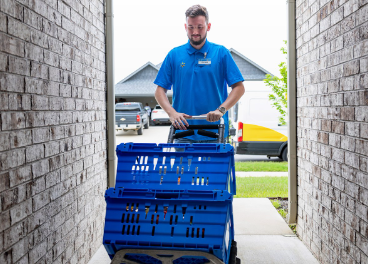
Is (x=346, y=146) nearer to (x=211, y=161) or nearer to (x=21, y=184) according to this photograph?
(x=211, y=161)

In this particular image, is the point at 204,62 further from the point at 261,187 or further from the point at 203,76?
the point at 261,187

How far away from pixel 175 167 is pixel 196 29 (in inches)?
49.9

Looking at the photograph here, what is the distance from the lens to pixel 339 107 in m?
2.71

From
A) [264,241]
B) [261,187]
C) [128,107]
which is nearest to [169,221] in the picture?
[264,241]

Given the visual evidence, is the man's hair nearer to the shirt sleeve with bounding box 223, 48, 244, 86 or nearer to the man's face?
the man's face

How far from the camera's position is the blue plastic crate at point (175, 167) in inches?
83.0

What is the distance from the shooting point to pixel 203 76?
307 centimetres

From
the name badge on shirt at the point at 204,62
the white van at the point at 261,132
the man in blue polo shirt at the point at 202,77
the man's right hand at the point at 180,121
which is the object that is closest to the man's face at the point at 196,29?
the man in blue polo shirt at the point at 202,77

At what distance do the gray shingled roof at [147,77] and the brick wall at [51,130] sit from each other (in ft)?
78.2

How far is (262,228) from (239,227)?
25 cm

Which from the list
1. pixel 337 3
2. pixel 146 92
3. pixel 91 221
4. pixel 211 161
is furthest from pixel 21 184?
pixel 146 92

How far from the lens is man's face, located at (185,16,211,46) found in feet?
9.53

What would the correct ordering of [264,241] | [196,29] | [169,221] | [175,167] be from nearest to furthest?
[169,221] → [175,167] → [196,29] → [264,241]

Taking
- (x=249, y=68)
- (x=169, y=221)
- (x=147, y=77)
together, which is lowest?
(x=169, y=221)
